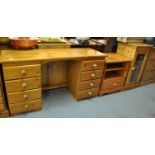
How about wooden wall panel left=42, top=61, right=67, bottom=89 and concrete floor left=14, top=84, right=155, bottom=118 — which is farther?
wooden wall panel left=42, top=61, right=67, bottom=89

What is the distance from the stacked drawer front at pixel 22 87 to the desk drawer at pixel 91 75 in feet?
1.88

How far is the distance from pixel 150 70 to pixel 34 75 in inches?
83.0

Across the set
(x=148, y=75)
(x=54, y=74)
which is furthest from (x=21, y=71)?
(x=148, y=75)

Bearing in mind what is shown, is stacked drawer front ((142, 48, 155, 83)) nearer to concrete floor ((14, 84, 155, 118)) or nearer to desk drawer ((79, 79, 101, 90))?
concrete floor ((14, 84, 155, 118))

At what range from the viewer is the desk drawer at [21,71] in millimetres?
1379

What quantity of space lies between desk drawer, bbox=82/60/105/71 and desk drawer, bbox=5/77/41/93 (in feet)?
1.95

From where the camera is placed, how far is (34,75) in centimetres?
151

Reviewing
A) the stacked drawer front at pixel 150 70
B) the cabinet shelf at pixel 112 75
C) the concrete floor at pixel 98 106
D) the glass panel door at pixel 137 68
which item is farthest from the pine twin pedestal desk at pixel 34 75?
the stacked drawer front at pixel 150 70

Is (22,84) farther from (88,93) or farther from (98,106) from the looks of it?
(98,106)

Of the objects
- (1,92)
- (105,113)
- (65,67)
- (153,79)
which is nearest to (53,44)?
(65,67)

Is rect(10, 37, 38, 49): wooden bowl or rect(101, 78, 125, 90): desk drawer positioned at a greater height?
rect(10, 37, 38, 49): wooden bowl

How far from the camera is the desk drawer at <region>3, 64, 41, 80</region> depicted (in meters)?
1.38

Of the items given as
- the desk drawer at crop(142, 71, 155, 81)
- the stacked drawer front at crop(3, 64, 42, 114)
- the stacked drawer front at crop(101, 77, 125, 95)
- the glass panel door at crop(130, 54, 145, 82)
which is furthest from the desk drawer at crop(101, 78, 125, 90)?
the stacked drawer front at crop(3, 64, 42, 114)
